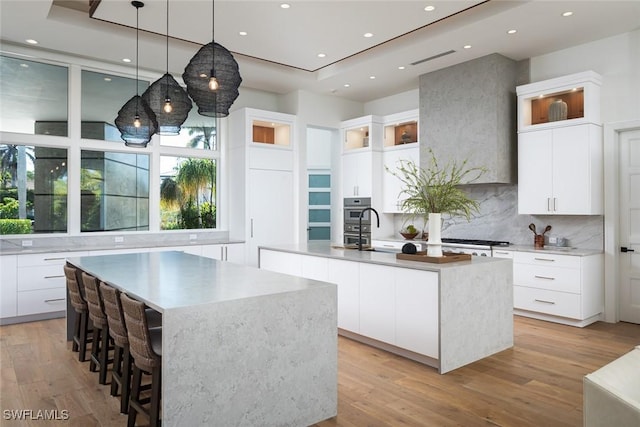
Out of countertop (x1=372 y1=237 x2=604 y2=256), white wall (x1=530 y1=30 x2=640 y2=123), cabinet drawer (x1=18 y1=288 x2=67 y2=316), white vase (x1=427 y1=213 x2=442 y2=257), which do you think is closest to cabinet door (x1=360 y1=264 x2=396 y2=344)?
white vase (x1=427 y1=213 x2=442 y2=257)

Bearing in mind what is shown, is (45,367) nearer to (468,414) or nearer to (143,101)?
(143,101)

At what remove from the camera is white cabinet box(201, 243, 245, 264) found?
6.43 m

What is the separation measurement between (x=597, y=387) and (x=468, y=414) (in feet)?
4.92

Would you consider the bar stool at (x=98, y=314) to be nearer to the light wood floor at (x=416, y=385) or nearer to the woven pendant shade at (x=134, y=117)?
the light wood floor at (x=416, y=385)

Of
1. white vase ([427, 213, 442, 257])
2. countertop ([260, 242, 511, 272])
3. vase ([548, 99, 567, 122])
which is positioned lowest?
countertop ([260, 242, 511, 272])

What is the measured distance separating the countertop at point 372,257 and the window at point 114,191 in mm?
2262

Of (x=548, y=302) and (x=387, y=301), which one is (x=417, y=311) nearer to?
(x=387, y=301)

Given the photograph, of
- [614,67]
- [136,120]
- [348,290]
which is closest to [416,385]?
[348,290]

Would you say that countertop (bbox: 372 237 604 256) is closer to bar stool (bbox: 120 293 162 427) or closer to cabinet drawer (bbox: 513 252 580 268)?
cabinet drawer (bbox: 513 252 580 268)

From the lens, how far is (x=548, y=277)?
16.3 feet

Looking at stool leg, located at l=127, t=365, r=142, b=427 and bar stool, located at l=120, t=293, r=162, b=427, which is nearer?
bar stool, located at l=120, t=293, r=162, b=427

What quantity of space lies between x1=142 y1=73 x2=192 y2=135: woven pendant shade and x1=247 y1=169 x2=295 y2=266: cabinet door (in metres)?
3.02

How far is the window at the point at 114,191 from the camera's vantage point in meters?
6.00

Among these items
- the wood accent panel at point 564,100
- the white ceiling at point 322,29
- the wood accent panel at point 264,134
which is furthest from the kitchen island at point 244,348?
the wood accent panel at point 264,134
